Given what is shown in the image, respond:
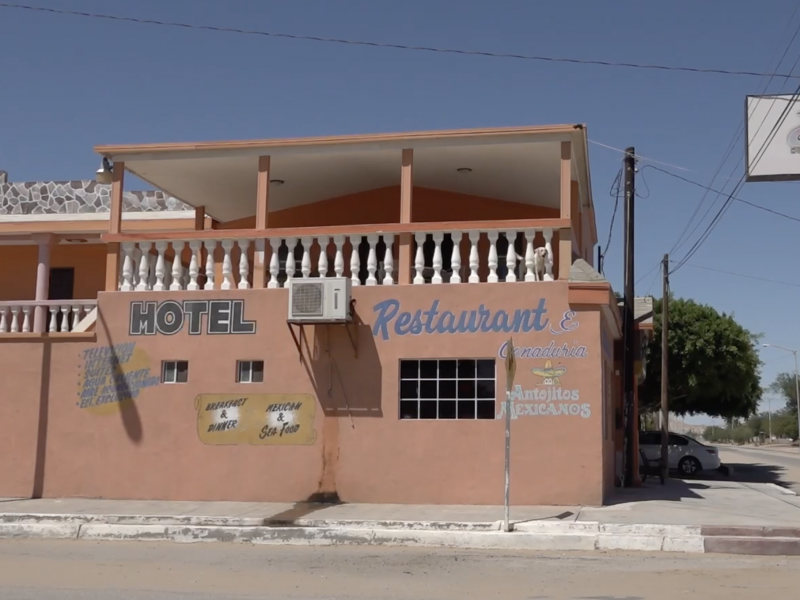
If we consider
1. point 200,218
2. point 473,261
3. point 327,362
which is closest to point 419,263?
point 473,261

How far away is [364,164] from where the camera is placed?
49.2ft

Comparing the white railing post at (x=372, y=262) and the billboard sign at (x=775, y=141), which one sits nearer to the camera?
the white railing post at (x=372, y=262)

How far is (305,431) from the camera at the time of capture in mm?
13430

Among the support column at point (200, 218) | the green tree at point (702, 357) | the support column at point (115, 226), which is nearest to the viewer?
the support column at point (115, 226)

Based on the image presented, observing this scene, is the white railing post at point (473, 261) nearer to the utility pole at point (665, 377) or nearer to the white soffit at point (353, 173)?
the white soffit at point (353, 173)

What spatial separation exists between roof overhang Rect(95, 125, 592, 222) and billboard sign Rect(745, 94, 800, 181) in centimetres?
245

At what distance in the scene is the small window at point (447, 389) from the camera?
13.2 meters

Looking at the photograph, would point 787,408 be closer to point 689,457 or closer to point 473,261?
point 689,457

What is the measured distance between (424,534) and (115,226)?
6.89m

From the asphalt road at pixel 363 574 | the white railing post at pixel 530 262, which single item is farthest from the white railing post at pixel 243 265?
the asphalt road at pixel 363 574

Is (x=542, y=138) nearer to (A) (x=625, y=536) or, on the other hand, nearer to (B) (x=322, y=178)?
(B) (x=322, y=178)

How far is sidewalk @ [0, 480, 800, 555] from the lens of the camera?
35.0 feet

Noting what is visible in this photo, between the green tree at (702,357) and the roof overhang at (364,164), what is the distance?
681 inches

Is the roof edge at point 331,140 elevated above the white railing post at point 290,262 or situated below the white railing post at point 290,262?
above
